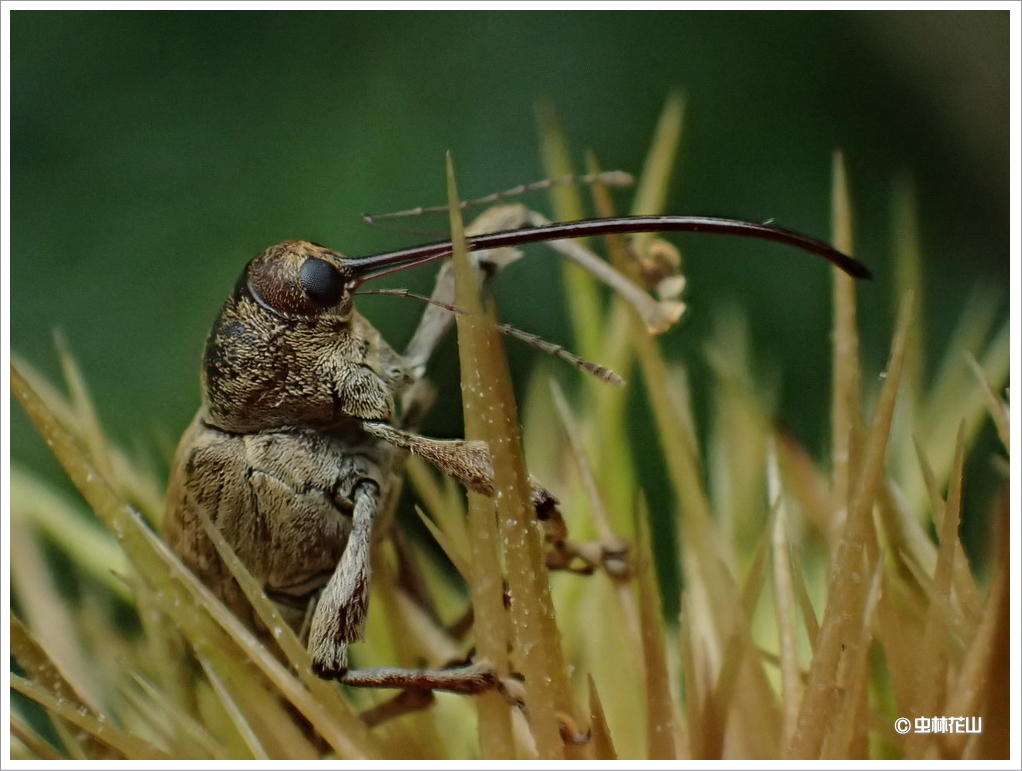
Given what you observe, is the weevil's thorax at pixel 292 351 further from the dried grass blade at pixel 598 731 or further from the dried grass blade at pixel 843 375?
the dried grass blade at pixel 843 375

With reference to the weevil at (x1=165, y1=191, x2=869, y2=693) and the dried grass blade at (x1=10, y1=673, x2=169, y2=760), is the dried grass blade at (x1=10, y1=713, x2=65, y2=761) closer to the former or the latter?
the dried grass blade at (x1=10, y1=673, x2=169, y2=760)

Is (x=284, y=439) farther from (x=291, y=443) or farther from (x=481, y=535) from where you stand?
(x=481, y=535)

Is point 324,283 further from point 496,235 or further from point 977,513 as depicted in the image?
point 977,513

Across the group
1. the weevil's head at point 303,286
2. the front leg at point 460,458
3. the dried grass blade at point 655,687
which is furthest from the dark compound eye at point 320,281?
the dried grass blade at point 655,687

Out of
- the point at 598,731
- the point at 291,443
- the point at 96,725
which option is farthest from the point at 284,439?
the point at 598,731

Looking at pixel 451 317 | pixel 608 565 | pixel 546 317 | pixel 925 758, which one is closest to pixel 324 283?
pixel 451 317

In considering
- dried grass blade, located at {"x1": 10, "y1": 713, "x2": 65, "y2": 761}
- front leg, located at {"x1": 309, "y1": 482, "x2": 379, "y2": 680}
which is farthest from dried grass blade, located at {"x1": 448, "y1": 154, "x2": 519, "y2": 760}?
dried grass blade, located at {"x1": 10, "y1": 713, "x2": 65, "y2": 761}

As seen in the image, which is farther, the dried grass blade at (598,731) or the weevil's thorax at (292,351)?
the weevil's thorax at (292,351)

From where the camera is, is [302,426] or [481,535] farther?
[302,426]
